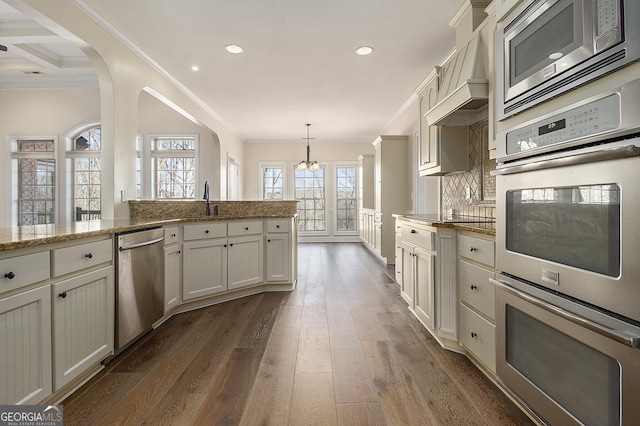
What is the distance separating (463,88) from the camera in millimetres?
2271

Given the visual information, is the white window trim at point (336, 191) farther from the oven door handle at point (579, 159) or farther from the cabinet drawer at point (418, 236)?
the oven door handle at point (579, 159)

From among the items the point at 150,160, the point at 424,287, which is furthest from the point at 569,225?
the point at 150,160

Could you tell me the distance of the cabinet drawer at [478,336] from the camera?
188 centimetres

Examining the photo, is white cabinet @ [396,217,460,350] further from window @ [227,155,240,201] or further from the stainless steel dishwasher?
window @ [227,155,240,201]

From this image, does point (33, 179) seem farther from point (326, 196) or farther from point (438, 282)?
point (438, 282)

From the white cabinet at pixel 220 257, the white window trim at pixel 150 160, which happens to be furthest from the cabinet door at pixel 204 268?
the white window trim at pixel 150 160

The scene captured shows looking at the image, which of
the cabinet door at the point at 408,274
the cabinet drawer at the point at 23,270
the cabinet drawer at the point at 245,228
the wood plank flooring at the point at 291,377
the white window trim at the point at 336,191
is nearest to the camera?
the cabinet drawer at the point at 23,270

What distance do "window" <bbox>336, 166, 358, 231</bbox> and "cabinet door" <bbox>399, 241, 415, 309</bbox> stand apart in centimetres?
552

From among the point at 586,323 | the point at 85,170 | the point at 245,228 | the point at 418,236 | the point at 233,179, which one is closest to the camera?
the point at 586,323

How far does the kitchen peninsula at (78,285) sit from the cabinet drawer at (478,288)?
7.22 ft

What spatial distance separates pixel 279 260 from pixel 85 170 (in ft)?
13.7

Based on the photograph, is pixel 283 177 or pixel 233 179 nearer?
pixel 233 179

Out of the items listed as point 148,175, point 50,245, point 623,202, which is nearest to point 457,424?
point 623,202

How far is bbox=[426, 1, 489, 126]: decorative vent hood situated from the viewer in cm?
223
